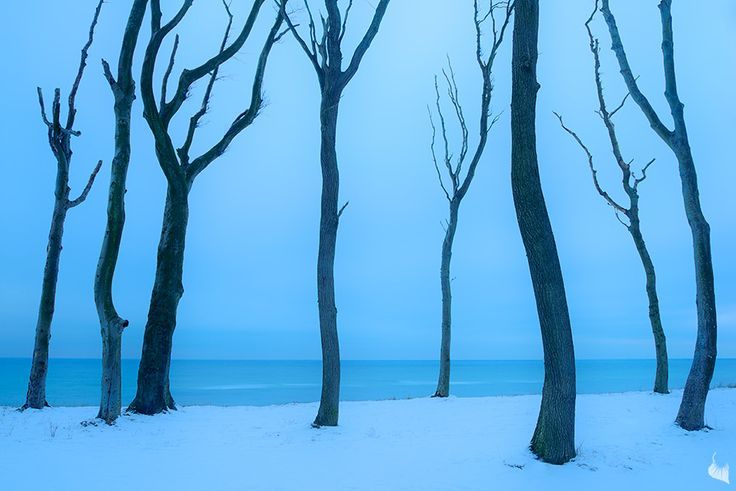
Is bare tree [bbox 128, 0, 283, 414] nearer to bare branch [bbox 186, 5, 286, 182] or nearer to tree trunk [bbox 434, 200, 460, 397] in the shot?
bare branch [bbox 186, 5, 286, 182]

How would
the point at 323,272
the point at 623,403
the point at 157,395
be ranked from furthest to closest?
the point at 623,403 < the point at 157,395 < the point at 323,272

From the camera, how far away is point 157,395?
32.9ft

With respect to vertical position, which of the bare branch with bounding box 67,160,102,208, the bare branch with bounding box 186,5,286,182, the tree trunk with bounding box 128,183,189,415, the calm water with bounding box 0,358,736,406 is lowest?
the calm water with bounding box 0,358,736,406

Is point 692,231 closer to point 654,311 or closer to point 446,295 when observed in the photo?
point 654,311

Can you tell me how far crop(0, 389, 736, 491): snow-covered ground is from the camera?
19.0 ft

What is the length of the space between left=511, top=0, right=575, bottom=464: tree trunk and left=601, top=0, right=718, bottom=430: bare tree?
3.46 m

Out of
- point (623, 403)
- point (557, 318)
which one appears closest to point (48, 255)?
point (557, 318)

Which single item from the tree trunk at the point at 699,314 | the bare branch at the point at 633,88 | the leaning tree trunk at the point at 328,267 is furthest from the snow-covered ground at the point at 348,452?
the bare branch at the point at 633,88

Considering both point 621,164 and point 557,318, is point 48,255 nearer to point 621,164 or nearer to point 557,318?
point 557,318

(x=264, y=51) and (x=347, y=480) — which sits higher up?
(x=264, y=51)

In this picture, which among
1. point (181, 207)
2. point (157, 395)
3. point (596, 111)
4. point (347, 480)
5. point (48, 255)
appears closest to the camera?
point (347, 480)

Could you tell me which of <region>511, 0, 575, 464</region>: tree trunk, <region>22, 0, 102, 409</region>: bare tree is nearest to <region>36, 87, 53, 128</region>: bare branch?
<region>22, 0, 102, 409</region>: bare tree

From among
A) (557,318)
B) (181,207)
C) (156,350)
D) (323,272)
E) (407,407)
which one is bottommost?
(407,407)

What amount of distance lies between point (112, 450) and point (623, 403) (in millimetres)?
9700
